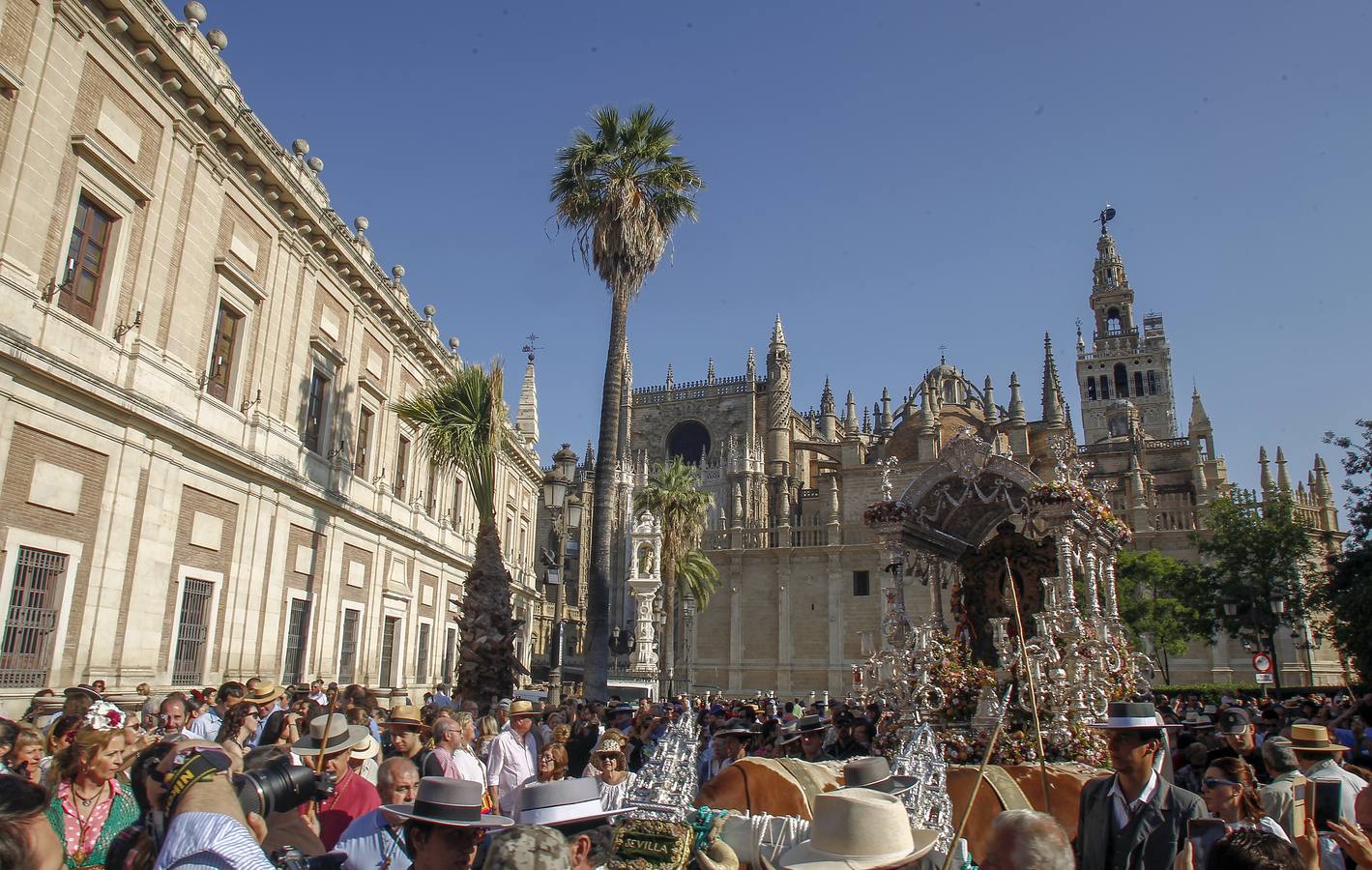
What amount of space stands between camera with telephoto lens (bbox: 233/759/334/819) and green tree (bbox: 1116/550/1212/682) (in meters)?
34.7

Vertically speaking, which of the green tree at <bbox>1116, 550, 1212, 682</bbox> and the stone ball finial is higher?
the stone ball finial

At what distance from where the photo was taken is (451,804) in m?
3.57

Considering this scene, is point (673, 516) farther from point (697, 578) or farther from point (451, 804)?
point (451, 804)

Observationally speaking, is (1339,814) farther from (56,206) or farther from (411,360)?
(411,360)

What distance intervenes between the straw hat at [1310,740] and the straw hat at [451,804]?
5553 millimetres

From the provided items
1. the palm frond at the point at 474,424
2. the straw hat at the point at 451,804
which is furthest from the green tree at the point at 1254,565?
the straw hat at the point at 451,804

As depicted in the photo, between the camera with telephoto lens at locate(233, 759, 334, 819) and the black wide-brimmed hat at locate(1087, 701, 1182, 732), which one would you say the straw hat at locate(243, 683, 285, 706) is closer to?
the camera with telephoto lens at locate(233, 759, 334, 819)

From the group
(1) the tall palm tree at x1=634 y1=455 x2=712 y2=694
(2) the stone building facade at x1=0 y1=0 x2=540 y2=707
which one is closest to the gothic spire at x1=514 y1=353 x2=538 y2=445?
(1) the tall palm tree at x1=634 y1=455 x2=712 y2=694

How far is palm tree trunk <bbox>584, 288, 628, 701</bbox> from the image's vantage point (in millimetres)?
17844

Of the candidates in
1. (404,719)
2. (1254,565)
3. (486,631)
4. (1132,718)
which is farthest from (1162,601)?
(404,719)

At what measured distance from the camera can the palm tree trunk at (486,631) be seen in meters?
16.8

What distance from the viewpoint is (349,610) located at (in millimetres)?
21531

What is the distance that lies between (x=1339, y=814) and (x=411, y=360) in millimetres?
24700

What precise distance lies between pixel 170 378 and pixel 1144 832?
15214 mm
